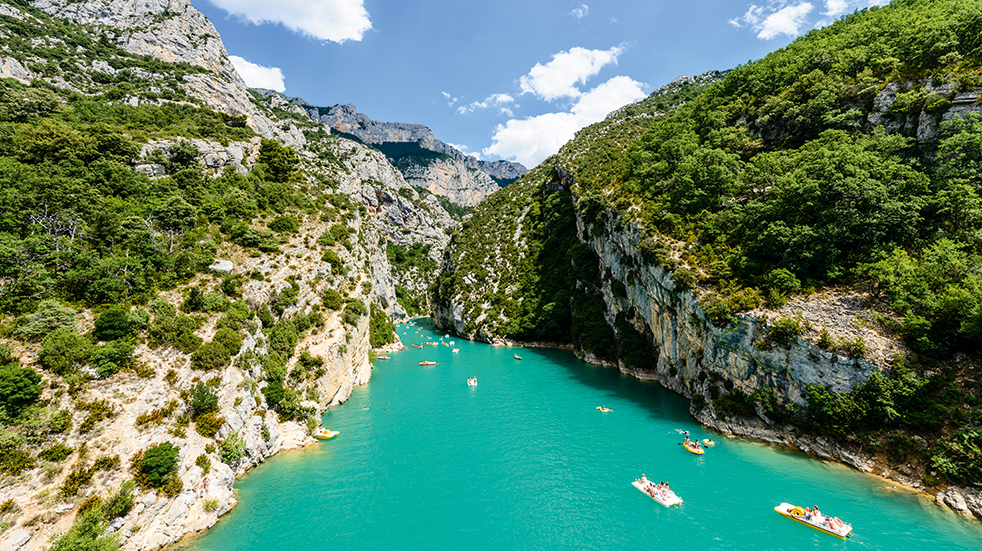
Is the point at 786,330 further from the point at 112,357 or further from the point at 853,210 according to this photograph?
the point at 112,357

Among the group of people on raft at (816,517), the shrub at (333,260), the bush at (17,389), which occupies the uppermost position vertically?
the shrub at (333,260)

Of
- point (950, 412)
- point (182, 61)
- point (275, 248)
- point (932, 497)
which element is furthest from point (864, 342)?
point (182, 61)

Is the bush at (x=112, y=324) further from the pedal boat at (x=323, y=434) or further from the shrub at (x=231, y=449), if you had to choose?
the pedal boat at (x=323, y=434)

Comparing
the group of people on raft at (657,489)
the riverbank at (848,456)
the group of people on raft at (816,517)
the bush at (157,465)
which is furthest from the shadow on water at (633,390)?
the bush at (157,465)

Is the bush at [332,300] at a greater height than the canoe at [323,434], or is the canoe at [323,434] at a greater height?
the bush at [332,300]

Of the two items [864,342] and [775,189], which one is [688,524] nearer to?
[864,342]
